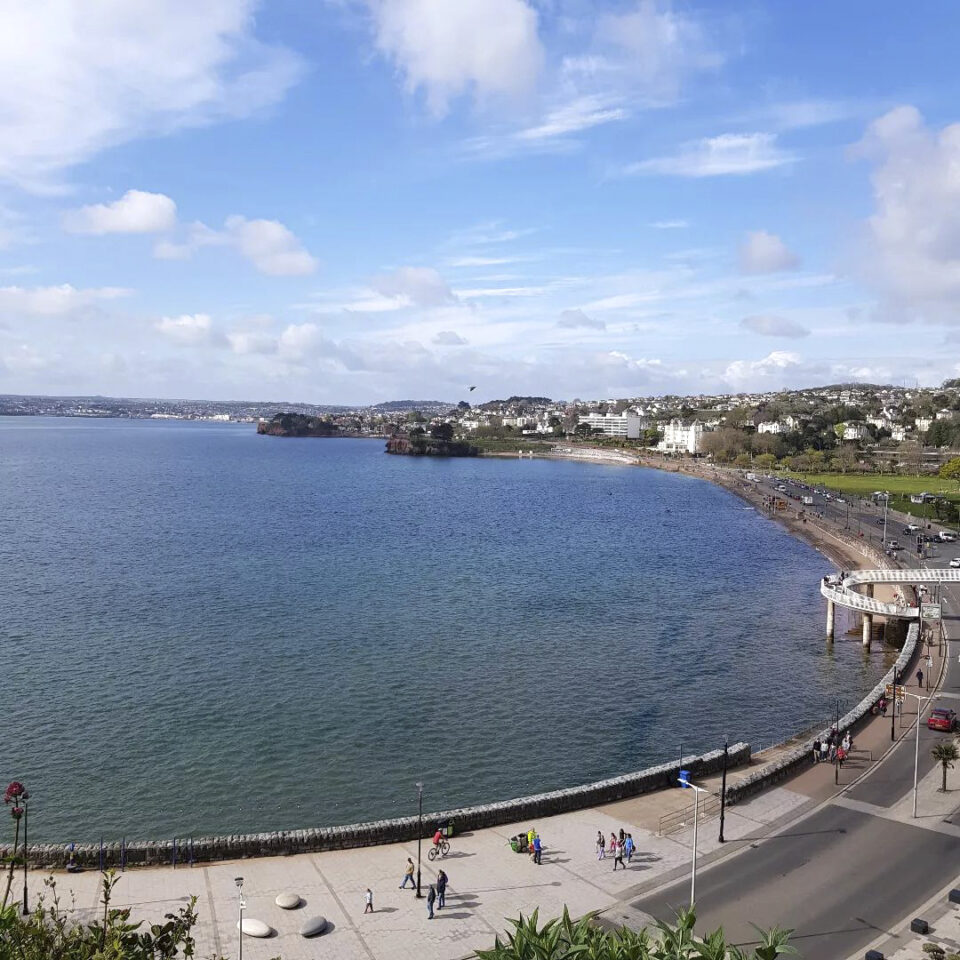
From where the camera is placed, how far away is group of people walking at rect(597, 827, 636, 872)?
23.2 metres

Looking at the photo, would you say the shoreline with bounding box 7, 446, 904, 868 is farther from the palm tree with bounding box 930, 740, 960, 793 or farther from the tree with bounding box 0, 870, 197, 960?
the tree with bounding box 0, 870, 197, 960

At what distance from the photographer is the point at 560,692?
40531mm

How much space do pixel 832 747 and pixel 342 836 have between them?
60.0ft

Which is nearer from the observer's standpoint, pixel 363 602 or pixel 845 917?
pixel 845 917

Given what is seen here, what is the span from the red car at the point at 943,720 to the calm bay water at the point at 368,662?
612 cm

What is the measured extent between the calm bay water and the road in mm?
8764

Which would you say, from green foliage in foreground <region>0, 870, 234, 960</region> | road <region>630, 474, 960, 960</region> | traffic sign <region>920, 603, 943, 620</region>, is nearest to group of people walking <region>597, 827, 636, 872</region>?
road <region>630, 474, 960, 960</region>

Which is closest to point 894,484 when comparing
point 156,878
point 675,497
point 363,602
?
point 675,497

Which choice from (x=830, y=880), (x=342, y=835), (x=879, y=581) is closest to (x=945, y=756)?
(x=830, y=880)

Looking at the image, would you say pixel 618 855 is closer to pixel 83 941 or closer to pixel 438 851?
pixel 438 851

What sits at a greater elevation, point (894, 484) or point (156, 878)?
point (894, 484)

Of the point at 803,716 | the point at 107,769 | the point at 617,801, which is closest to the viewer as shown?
the point at 617,801

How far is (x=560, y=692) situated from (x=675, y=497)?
3760 inches

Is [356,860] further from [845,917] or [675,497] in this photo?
[675,497]
